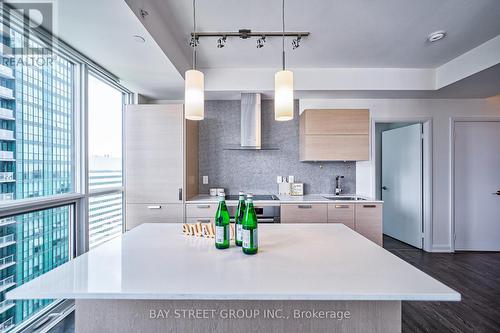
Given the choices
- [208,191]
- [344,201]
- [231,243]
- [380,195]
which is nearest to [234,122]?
[208,191]

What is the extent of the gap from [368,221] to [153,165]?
8.86ft

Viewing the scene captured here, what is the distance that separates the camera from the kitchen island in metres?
0.80

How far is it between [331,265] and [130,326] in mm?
938

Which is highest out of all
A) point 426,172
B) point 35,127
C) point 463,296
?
point 35,127

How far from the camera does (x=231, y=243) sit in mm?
1291

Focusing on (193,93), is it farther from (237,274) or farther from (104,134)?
(104,134)

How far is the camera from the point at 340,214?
113 inches

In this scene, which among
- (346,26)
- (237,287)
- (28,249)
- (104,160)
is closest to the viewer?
(237,287)

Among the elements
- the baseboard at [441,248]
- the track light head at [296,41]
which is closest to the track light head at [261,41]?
the track light head at [296,41]

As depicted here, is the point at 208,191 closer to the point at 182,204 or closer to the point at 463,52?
the point at 182,204

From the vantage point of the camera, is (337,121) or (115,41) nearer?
(115,41)

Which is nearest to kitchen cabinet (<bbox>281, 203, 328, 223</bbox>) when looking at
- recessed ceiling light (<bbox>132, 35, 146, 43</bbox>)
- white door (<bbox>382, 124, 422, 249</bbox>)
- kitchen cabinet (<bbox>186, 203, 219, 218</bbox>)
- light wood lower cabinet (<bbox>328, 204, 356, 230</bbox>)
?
light wood lower cabinet (<bbox>328, 204, 356, 230</bbox>)

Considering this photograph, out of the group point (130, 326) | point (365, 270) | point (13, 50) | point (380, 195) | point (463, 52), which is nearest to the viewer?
point (365, 270)

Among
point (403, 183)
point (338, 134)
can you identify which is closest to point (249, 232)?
point (338, 134)
